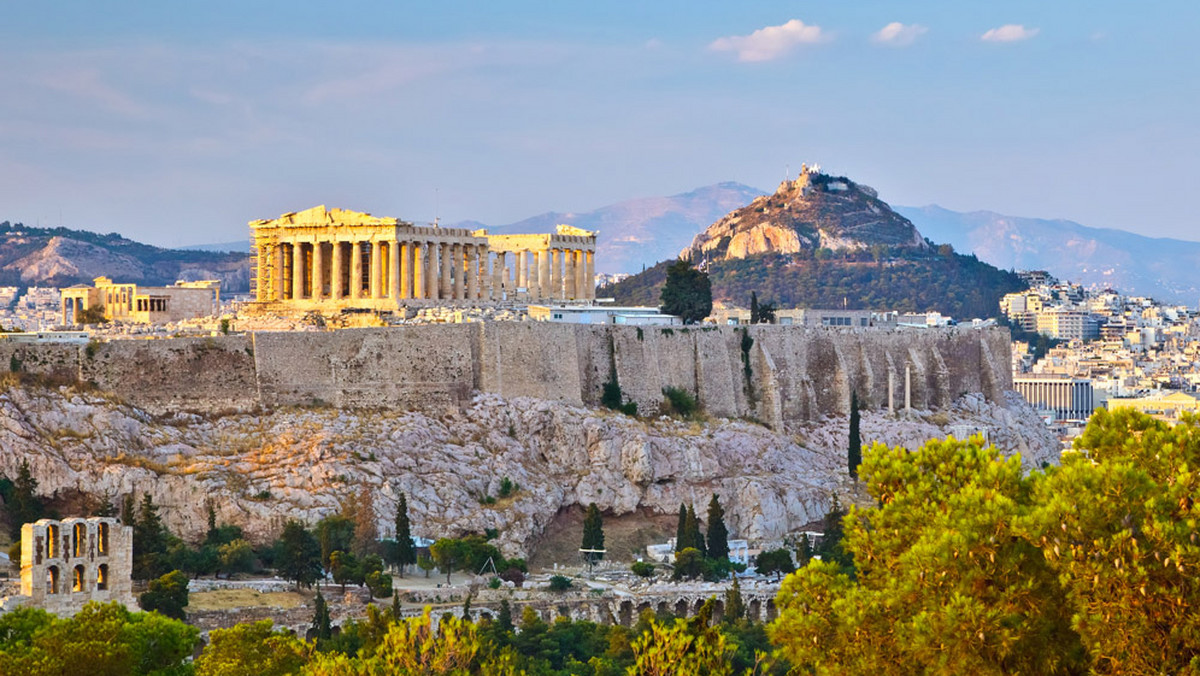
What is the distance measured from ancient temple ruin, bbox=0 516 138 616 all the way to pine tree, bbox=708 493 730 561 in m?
19.7

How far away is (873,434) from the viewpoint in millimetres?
69625

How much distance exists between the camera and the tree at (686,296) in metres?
70.1

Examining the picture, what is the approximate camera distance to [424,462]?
178 ft

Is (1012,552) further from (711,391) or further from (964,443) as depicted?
(711,391)

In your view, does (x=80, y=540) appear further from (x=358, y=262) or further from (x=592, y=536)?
(x=358, y=262)

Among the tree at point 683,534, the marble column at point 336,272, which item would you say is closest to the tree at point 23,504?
the tree at point 683,534

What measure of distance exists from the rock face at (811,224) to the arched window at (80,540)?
4631 inches

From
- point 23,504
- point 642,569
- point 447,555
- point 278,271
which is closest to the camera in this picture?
point 23,504

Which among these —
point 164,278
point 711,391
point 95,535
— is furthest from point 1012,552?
point 164,278

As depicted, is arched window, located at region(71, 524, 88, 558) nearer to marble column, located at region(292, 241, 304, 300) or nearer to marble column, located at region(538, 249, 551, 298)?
marble column, located at region(292, 241, 304, 300)

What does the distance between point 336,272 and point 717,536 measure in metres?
16.6

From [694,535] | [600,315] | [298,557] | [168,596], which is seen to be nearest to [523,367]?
[600,315]

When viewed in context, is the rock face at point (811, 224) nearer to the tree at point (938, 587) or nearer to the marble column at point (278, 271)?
the marble column at point (278, 271)

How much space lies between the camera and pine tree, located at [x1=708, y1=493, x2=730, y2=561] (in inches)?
2183
